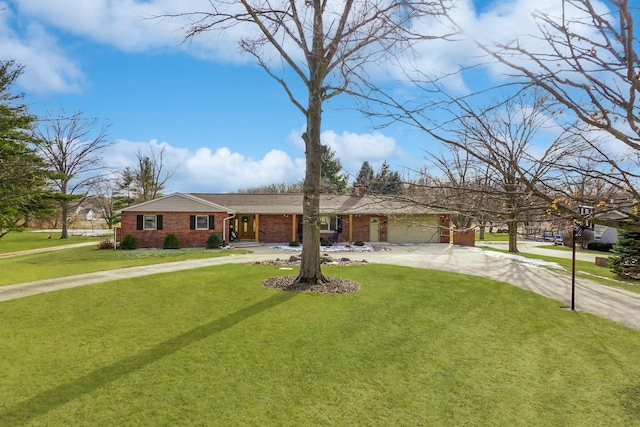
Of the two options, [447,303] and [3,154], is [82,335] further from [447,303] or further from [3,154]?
[3,154]

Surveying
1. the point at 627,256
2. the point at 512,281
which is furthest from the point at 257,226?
the point at 627,256

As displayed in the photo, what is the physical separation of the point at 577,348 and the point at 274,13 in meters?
10.6

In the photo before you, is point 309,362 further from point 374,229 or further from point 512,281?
point 374,229

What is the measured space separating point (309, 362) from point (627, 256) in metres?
15.8

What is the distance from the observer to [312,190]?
10.7 m

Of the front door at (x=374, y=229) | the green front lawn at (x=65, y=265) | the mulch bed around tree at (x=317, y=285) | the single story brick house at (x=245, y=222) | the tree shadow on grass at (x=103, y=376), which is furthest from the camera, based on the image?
the front door at (x=374, y=229)

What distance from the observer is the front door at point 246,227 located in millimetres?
27438

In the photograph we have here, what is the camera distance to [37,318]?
713cm

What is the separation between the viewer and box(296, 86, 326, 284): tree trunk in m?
10.7

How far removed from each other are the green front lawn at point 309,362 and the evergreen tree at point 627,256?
8.32 meters

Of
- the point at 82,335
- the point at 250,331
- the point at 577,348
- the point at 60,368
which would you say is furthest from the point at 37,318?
the point at 577,348

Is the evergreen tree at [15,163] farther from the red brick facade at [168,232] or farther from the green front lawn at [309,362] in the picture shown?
the red brick facade at [168,232]

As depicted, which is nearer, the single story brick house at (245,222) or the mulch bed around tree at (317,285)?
the mulch bed around tree at (317,285)

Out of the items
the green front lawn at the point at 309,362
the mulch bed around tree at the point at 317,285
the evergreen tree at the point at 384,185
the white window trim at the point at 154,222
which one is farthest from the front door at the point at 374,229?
the evergreen tree at the point at 384,185
